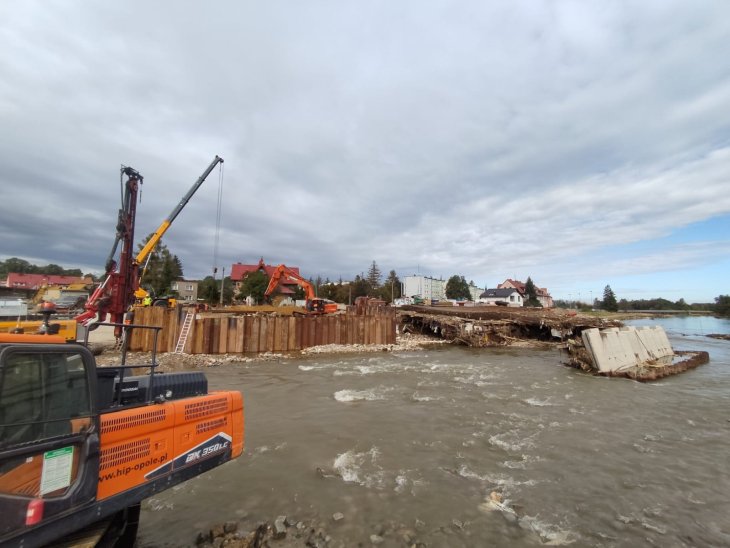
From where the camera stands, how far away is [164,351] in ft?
63.7

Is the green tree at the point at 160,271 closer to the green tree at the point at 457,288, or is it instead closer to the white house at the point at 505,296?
the white house at the point at 505,296

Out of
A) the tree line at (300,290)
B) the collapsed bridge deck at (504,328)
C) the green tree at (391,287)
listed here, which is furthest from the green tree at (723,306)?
the collapsed bridge deck at (504,328)

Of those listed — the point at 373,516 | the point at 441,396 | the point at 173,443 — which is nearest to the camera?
the point at 173,443

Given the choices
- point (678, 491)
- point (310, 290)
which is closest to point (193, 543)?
point (678, 491)

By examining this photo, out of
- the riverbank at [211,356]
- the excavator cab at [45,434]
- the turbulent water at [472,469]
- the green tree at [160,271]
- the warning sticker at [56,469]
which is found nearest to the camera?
the excavator cab at [45,434]

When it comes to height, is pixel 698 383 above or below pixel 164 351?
below

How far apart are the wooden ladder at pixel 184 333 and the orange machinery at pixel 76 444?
52.9ft

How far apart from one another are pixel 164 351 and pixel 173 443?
18.0m

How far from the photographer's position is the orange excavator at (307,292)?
28.6 m

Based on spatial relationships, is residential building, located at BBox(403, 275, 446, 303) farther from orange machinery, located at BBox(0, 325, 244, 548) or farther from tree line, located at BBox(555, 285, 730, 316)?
orange machinery, located at BBox(0, 325, 244, 548)

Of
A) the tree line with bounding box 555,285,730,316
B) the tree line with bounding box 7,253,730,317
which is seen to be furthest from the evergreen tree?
the tree line with bounding box 555,285,730,316

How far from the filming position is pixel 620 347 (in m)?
18.0

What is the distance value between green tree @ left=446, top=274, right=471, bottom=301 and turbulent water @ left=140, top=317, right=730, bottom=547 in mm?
99127

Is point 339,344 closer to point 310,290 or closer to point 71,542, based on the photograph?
point 310,290
